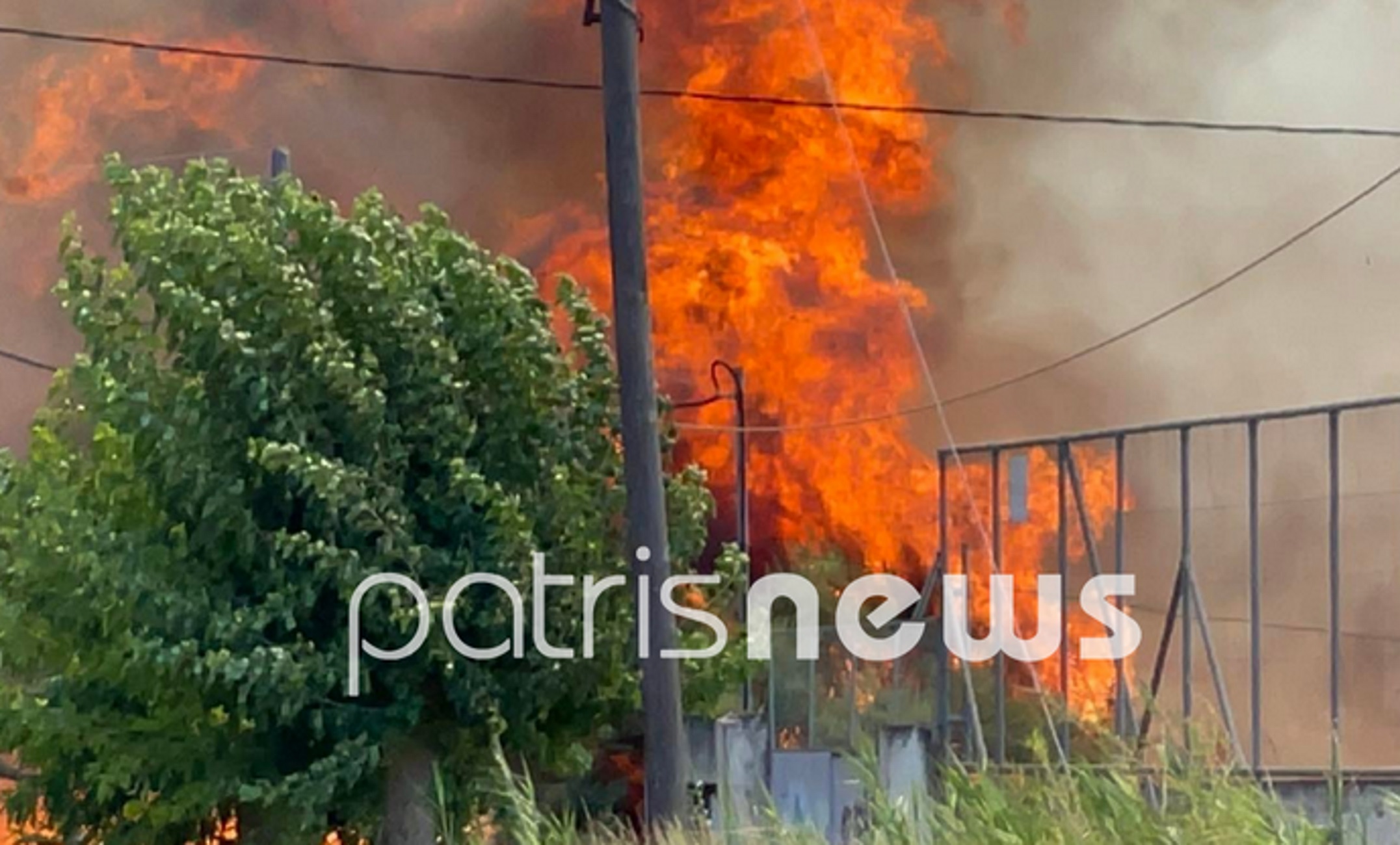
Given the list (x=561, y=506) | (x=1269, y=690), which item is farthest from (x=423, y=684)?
(x=1269, y=690)

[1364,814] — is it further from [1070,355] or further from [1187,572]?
[1070,355]

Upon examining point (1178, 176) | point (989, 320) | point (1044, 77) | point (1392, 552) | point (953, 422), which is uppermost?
point (1044, 77)

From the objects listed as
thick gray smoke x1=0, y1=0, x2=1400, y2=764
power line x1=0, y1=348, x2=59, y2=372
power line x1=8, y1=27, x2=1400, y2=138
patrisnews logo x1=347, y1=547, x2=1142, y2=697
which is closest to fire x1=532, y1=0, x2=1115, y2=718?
power line x1=8, y1=27, x2=1400, y2=138

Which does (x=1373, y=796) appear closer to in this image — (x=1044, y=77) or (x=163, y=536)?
(x=163, y=536)

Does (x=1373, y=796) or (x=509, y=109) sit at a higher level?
(x=509, y=109)

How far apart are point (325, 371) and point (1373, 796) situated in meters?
5.74

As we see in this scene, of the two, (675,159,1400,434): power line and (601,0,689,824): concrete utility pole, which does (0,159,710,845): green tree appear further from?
(675,159,1400,434): power line

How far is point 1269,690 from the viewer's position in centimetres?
1527

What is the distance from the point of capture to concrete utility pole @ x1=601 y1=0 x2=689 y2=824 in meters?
8.89

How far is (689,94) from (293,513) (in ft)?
40.1

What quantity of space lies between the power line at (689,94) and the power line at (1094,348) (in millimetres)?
899

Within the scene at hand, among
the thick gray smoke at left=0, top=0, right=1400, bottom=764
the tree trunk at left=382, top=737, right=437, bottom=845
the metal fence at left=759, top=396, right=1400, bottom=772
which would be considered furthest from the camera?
the thick gray smoke at left=0, top=0, right=1400, bottom=764

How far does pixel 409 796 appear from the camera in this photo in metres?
10.1

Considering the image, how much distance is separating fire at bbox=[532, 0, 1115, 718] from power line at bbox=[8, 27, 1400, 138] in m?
0.12
